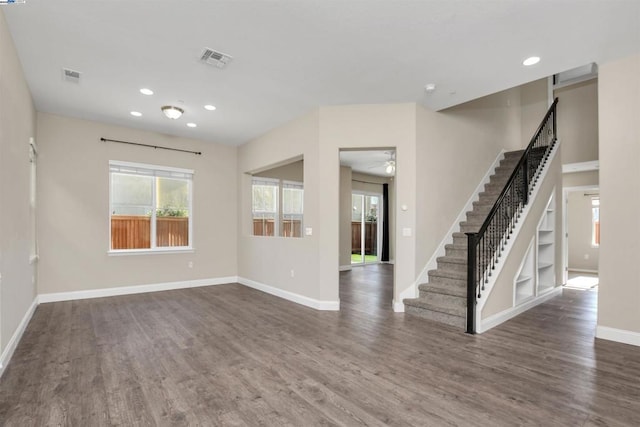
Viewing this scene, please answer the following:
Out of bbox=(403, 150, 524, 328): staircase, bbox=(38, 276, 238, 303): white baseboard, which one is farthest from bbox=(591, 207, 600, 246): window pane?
bbox=(38, 276, 238, 303): white baseboard

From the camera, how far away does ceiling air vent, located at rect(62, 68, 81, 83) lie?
3.77m

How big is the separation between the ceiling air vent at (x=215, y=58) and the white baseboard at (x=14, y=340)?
10.9ft

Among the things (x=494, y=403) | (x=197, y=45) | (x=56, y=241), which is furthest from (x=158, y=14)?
(x=56, y=241)

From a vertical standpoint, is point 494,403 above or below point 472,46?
below

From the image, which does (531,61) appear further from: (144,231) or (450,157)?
(144,231)

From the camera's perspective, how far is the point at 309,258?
5121 mm

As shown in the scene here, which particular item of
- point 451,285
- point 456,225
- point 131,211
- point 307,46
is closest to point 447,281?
point 451,285

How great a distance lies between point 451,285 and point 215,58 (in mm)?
4135

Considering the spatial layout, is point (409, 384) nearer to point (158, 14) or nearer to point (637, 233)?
point (637, 233)

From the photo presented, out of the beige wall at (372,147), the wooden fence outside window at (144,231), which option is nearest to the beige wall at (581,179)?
the beige wall at (372,147)

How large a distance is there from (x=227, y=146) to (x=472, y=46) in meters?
5.33

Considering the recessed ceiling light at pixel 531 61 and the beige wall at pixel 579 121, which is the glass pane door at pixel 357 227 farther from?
the recessed ceiling light at pixel 531 61

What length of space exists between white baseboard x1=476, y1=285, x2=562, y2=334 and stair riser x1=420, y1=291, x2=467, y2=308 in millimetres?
266

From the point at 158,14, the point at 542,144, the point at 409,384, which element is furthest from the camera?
the point at 542,144
